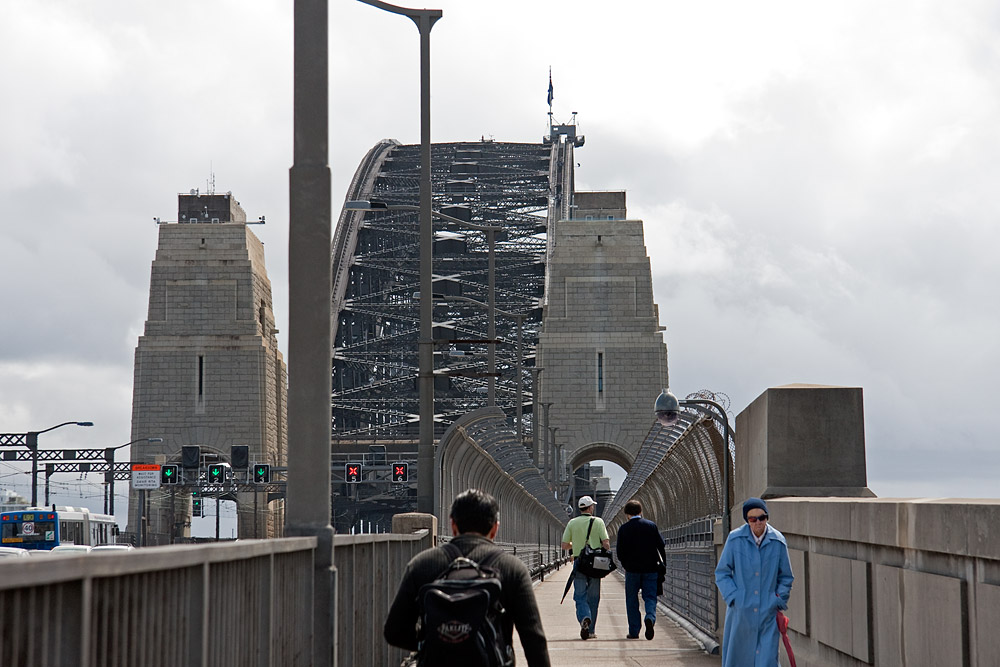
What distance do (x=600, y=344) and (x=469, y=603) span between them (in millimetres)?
100861

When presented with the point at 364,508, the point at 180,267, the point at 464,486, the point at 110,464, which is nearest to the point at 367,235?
the point at 364,508

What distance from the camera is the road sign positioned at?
74.0 m

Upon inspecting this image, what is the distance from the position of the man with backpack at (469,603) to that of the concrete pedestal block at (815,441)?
890 centimetres

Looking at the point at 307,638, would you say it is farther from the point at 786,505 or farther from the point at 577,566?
the point at 577,566

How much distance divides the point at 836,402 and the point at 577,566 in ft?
15.3

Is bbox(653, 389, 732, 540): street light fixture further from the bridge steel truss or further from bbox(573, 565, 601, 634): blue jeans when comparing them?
the bridge steel truss

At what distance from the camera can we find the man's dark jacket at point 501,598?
6.30 meters

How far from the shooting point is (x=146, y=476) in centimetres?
7556

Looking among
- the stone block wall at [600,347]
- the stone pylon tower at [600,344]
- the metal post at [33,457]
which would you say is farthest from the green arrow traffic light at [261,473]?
the stone block wall at [600,347]

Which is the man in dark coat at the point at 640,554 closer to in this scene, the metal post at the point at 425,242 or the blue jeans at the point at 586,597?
the blue jeans at the point at 586,597

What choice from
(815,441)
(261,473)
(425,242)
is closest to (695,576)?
(815,441)

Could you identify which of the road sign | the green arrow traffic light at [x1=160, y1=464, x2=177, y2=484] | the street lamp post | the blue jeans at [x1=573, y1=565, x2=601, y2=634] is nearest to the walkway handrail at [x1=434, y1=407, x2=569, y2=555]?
the street lamp post

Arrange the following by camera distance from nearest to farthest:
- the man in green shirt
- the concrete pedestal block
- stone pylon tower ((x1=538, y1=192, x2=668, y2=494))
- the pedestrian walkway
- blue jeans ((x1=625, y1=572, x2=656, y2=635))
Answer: the concrete pedestal block
the pedestrian walkway
blue jeans ((x1=625, y1=572, x2=656, y2=635))
the man in green shirt
stone pylon tower ((x1=538, y1=192, x2=668, y2=494))

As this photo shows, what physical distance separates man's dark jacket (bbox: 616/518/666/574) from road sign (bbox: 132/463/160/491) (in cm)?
5742
